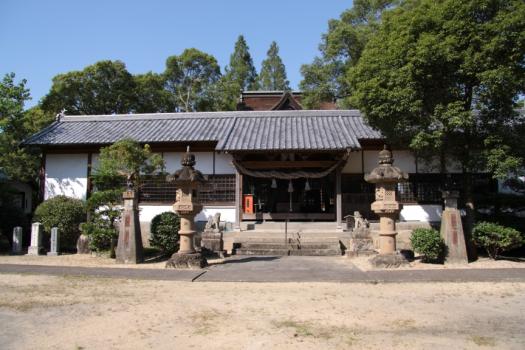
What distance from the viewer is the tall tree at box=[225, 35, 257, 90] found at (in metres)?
45.0

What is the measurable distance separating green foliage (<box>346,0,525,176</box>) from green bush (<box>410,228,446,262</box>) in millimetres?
2421

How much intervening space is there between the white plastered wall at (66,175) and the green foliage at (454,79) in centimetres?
1296

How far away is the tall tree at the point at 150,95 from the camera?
35031 mm

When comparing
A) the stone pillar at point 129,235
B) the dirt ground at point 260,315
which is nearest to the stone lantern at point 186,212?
the stone pillar at point 129,235

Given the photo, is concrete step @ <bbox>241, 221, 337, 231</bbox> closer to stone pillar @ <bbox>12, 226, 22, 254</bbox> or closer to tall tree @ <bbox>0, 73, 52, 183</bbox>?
stone pillar @ <bbox>12, 226, 22, 254</bbox>

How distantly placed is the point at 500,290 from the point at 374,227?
8.01 m

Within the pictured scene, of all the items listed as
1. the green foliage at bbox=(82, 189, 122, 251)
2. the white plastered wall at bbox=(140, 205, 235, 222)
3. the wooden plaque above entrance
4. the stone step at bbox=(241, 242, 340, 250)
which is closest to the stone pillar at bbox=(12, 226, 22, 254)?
the green foliage at bbox=(82, 189, 122, 251)

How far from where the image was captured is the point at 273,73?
47.0 meters

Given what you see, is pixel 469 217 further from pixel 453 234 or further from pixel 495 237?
pixel 453 234

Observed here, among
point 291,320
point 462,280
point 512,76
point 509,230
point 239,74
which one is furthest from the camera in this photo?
point 239,74

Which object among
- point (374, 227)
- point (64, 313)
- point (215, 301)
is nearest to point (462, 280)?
point (215, 301)

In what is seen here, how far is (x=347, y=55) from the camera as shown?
81.4ft

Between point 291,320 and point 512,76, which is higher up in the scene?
point 512,76

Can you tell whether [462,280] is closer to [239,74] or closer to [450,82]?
[450,82]
